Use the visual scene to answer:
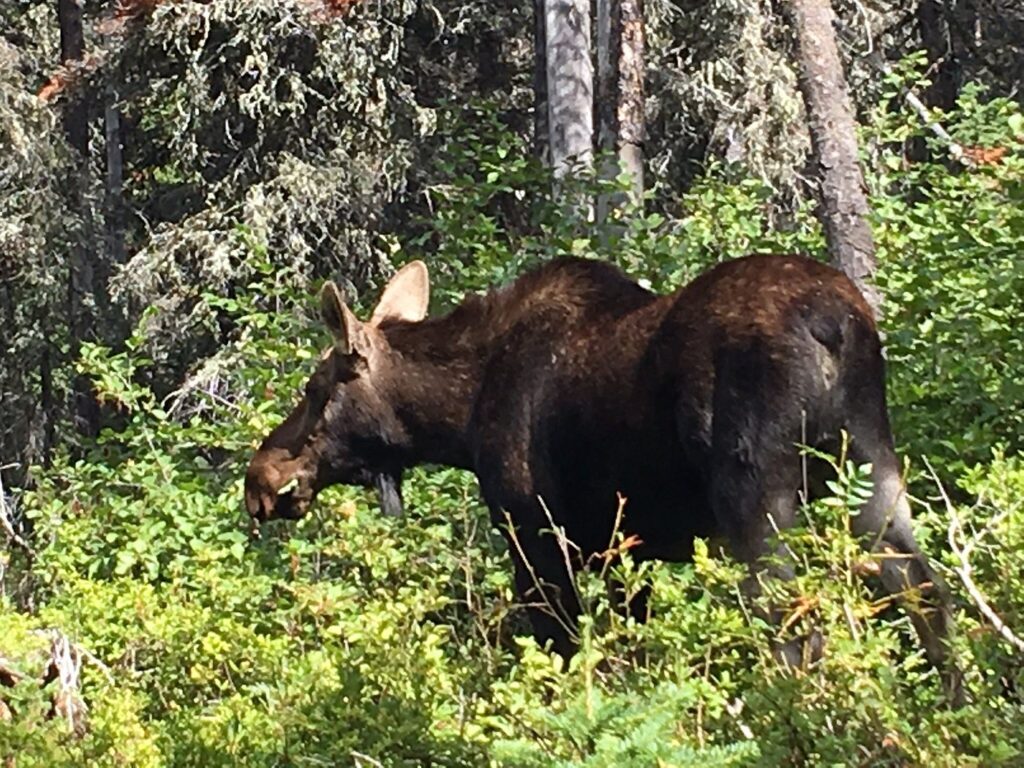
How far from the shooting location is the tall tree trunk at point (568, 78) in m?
19.5

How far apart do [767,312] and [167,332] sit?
1734 centimetres

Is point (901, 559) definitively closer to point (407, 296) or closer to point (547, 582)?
point (547, 582)

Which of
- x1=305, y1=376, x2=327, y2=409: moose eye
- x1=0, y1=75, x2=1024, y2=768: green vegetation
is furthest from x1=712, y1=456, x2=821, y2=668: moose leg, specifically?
x1=305, y1=376, x2=327, y2=409: moose eye

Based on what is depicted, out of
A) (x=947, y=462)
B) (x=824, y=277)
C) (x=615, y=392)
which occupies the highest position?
(x=824, y=277)

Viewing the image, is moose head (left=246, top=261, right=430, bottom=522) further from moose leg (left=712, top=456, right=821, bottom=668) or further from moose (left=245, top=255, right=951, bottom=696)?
moose leg (left=712, top=456, right=821, bottom=668)

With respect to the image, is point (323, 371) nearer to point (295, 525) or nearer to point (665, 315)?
point (295, 525)

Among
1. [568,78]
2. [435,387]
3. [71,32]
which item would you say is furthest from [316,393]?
[71,32]

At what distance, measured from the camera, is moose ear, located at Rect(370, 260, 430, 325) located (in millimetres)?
9547

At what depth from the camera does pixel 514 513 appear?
7895 millimetres

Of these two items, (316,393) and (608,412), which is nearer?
(608,412)

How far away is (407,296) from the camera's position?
381 inches

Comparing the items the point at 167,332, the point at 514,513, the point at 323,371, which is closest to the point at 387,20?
the point at 167,332

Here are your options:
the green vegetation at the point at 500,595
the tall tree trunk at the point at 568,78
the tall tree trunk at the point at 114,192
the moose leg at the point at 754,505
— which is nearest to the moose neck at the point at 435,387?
the green vegetation at the point at 500,595

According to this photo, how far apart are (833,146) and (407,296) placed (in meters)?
3.91
